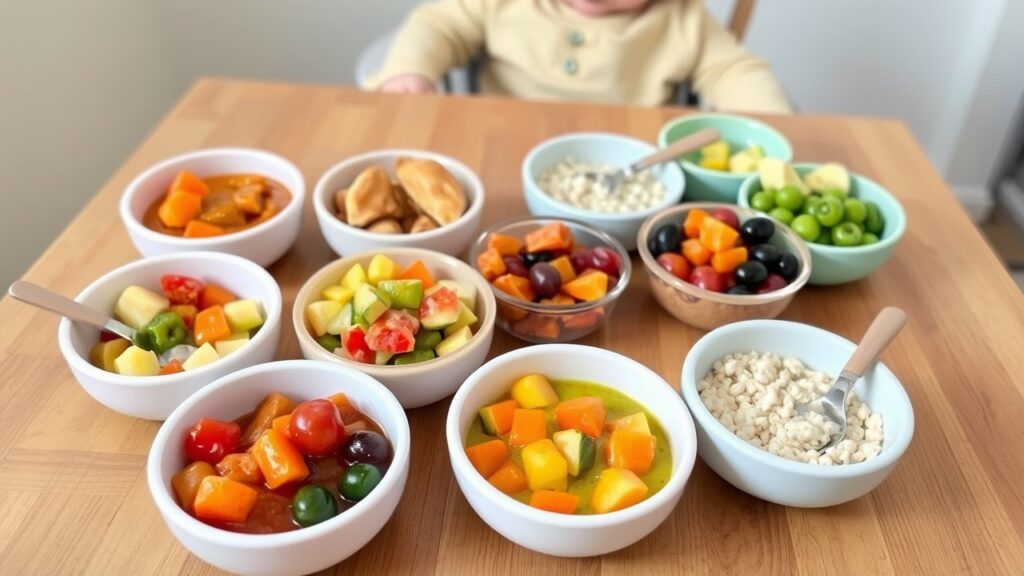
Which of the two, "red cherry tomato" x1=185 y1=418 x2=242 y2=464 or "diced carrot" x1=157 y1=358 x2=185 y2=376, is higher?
"red cherry tomato" x1=185 y1=418 x2=242 y2=464

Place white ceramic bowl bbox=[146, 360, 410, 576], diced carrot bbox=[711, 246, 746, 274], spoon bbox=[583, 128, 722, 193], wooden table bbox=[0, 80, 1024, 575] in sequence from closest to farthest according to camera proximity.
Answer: white ceramic bowl bbox=[146, 360, 410, 576]
wooden table bbox=[0, 80, 1024, 575]
diced carrot bbox=[711, 246, 746, 274]
spoon bbox=[583, 128, 722, 193]

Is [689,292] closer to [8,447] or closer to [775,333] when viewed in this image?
[775,333]

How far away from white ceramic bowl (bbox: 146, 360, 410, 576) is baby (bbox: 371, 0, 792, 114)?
1218 mm

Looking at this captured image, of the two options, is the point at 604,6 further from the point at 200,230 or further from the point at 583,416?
the point at 583,416

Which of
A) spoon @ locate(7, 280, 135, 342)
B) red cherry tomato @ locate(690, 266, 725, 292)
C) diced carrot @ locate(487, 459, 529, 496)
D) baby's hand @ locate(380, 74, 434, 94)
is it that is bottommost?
baby's hand @ locate(380, 74, 434, 94)

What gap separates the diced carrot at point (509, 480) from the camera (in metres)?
0.94

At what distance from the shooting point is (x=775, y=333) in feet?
3.77

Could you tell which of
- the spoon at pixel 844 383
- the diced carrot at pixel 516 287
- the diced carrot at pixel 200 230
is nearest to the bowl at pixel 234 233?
the diced carrot at pixel 200 230

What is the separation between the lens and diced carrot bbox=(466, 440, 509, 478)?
96cm

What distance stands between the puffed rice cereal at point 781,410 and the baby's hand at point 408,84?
1.26 meters

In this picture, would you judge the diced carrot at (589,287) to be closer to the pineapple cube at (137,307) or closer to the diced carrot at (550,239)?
the diced carrot at (550,239)

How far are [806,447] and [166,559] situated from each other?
79cm

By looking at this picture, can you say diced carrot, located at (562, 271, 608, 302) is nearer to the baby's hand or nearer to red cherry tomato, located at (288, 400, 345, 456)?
red cherry tomato, located at (288, 400, 345, 456)

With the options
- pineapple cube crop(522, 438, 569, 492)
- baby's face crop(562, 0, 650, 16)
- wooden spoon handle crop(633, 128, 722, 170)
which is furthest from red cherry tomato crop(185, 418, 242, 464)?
baby's face crop(562, 0, 650, 16)
